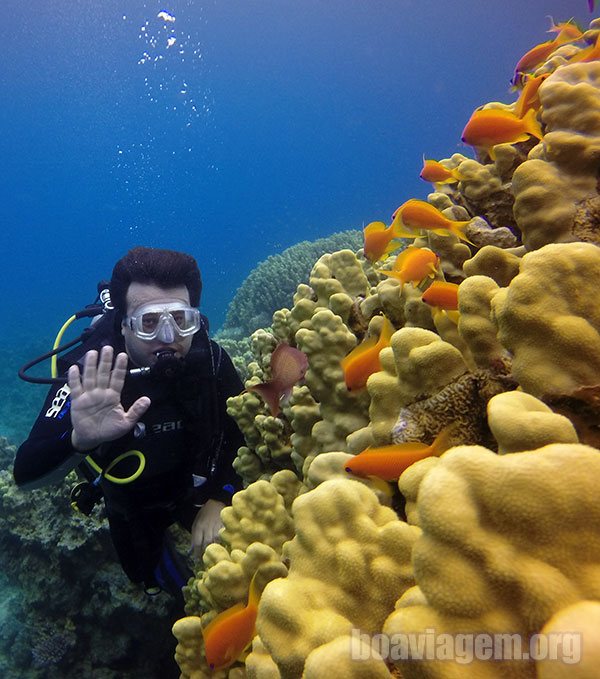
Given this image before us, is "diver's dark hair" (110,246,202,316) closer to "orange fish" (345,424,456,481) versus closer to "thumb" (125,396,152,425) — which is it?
"thumb" (125,396,152,425)

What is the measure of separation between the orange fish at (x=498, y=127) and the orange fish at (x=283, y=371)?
5.11ft

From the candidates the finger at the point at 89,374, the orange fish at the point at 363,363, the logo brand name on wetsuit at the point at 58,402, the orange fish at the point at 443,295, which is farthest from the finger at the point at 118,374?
the orange fish at the point at 443,295

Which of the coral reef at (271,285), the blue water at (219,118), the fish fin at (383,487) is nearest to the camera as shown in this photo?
the fish fin at (383,487)

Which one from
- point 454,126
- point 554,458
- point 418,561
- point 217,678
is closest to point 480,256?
point 554,458

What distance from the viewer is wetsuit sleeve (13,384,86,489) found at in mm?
3135

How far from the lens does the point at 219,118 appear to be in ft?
411

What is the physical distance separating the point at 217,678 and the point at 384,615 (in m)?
1.37

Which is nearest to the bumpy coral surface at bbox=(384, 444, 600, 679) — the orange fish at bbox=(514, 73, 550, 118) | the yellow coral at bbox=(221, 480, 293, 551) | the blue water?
the yellow coral at bbox=(221, 480, 293, 551)

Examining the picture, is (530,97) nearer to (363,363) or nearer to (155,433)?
(363,363)

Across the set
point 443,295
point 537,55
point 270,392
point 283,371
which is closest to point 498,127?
point 443,295

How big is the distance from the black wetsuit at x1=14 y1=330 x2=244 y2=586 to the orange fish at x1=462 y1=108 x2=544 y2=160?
2.48 metres

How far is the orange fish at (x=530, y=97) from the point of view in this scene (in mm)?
2492

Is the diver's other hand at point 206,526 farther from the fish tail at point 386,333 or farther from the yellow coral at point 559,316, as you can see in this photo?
the yellow coral at point 559,316

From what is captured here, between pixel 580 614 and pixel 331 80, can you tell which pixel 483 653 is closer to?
pixel 580 614
